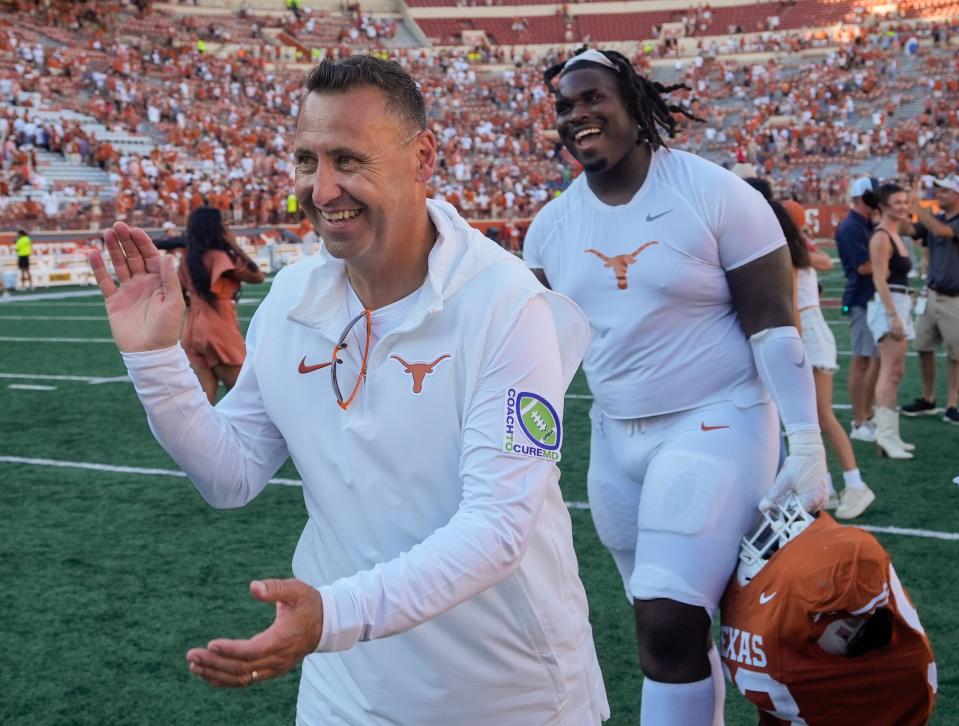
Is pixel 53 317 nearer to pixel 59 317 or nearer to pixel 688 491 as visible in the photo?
pixel 59 317

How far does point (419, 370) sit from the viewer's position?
2.05 meters

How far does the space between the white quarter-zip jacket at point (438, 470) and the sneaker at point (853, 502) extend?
435cm

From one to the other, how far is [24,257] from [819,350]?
1963 centimetres

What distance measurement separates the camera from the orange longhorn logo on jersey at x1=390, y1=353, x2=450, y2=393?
2039mm

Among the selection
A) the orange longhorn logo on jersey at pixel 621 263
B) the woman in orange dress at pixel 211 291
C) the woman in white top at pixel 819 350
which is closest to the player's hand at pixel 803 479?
the orange longhorn logo on jersey at pixel 621 263

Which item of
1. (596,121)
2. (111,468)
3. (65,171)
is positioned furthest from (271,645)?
(65,171)

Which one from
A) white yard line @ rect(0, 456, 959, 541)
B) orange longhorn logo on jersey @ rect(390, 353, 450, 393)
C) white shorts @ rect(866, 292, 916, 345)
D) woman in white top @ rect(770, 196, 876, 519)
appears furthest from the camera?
white shorts @ rect(866, 292, 916, 345)

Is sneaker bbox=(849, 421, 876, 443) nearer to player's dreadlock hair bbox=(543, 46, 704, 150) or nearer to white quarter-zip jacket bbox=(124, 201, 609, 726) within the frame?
player's dreadlock hair bbox=(543, 46, 704, 150)

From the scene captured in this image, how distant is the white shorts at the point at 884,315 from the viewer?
316 inches

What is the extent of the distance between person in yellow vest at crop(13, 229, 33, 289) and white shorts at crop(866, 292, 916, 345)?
17996 millimetres

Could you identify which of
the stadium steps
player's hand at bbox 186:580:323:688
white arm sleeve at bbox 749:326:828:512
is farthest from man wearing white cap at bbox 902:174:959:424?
the stadium steps

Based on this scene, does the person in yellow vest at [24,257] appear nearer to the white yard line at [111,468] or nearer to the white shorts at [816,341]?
the white yard line at [111,468]

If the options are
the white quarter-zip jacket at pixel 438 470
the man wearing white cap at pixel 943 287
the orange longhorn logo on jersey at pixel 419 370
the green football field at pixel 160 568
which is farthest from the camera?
the man wearing white cap at pixel 943 287

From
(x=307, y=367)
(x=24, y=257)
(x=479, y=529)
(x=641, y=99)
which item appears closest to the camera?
(x=479, y=529)
